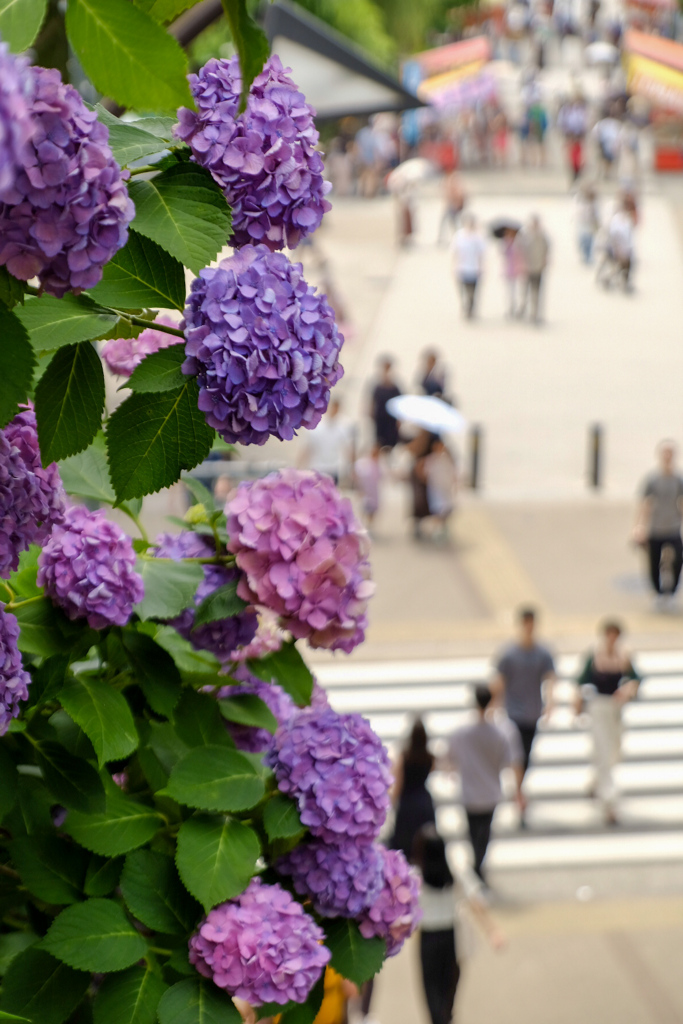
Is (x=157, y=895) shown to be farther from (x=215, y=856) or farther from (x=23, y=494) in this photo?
(x=23, y=494)

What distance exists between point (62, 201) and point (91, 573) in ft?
2.75

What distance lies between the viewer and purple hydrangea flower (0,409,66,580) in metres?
1.73

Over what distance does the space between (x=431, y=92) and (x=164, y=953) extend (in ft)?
129

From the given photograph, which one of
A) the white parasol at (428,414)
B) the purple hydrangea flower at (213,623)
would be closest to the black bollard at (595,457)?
the white parasol at (428,414)

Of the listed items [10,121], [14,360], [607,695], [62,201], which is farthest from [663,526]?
[10,121]

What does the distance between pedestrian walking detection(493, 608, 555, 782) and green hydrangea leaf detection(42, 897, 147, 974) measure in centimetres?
841

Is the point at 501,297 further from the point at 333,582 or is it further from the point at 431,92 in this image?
the point at 333,582

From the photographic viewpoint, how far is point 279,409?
1.60 m

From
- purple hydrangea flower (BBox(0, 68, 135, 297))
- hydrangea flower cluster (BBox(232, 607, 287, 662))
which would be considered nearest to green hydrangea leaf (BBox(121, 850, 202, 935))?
hydrangea flower cluster (BBox(232, 607, 287, 662))

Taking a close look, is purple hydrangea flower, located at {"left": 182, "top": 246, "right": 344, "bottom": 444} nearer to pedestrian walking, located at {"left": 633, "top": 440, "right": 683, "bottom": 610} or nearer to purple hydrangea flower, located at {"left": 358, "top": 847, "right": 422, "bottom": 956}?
purple hydrangea flower, located at {"left": 358, "top": 847, "right": 422, "bottom": 956}

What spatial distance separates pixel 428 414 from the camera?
15.6 m

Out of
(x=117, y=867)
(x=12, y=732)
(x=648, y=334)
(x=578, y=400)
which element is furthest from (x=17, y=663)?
(x=648, y=334)

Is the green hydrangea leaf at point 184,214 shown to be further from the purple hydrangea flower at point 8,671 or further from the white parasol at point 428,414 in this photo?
the white parasol at point 428,414

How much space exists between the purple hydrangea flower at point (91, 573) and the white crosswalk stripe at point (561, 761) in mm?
7712
